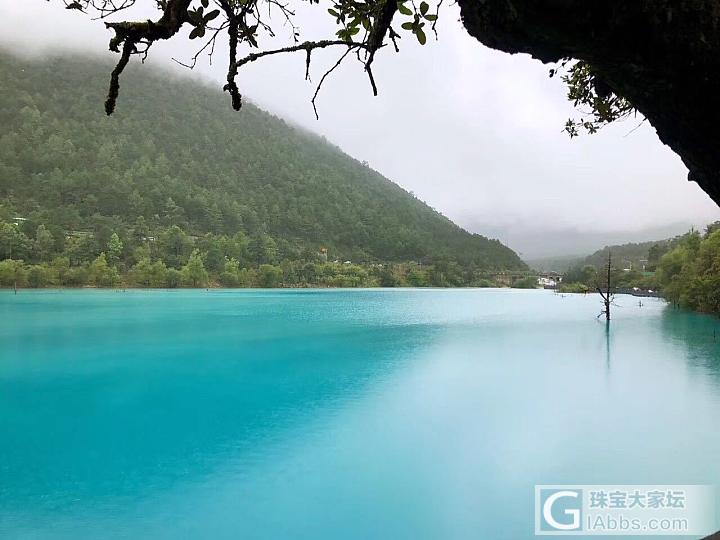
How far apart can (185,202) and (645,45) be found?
67.9 m

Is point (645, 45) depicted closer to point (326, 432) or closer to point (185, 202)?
point (326, 432)

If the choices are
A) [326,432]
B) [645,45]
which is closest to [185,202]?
[326,432]

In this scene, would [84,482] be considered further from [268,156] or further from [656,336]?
[268,156]

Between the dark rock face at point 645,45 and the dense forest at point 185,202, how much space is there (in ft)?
169

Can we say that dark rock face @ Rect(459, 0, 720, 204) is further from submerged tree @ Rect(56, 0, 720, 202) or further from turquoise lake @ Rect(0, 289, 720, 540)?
turquoise lake @ Rect(0, 289, 720, 540)

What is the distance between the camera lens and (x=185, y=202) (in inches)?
2522

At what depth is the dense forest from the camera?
165 feet

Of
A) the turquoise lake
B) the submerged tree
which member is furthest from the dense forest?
the submerged tree

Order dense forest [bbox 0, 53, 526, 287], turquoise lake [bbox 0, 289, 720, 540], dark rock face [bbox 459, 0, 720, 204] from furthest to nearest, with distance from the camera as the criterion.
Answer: dense forest [bbox 0, 53, 526, 287] → turquoise lake [bbox 0, 289, 720, 540] → dark rock face [bbox 459, 0, 720, 204]

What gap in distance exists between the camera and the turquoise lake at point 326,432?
6031 mm

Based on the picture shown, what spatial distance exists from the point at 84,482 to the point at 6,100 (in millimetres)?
76430

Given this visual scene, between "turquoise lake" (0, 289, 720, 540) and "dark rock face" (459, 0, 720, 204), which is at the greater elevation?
"dark rock face" (459, 0, 720, 204)

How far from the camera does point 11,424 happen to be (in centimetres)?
889

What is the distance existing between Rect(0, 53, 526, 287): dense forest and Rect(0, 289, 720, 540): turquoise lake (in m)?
33.5
